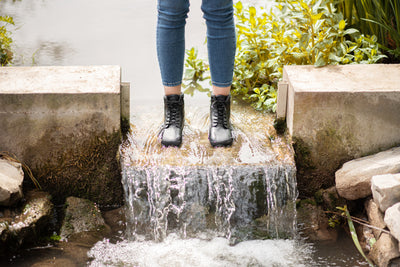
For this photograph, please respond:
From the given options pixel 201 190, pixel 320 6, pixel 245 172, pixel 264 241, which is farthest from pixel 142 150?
pixel 320 6

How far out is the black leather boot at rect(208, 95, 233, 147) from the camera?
8.88 ft

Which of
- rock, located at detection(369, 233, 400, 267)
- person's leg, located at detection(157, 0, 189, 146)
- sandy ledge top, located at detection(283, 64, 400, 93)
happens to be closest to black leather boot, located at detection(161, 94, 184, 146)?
person's leg, located at detection(157, 0, 189, 146)

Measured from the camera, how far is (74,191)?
2781mm

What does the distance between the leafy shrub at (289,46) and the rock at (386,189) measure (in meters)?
0.89

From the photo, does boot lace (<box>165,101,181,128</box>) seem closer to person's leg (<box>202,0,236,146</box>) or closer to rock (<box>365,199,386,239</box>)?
person's leg (<box>202,0,236,146</box>)

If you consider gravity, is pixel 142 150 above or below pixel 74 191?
above

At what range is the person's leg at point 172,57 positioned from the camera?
245 centimetres

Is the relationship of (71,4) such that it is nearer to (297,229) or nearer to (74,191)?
(74,191)

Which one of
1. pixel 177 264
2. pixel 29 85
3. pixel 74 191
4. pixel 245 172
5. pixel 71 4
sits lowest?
pixel 177 264

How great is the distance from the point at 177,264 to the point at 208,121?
3.19 feet

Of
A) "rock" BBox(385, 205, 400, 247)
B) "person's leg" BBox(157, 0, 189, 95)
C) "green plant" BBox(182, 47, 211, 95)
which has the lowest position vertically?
"rock" BBox(385, 205, 400, 247)

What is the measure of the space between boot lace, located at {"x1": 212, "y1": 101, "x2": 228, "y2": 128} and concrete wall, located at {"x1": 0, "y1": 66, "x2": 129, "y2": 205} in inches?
21.7

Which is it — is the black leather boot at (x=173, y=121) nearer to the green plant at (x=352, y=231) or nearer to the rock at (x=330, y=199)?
the rock at (x=330, y=199)

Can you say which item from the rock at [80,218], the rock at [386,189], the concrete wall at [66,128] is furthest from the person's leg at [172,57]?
the rock at [386,189]
